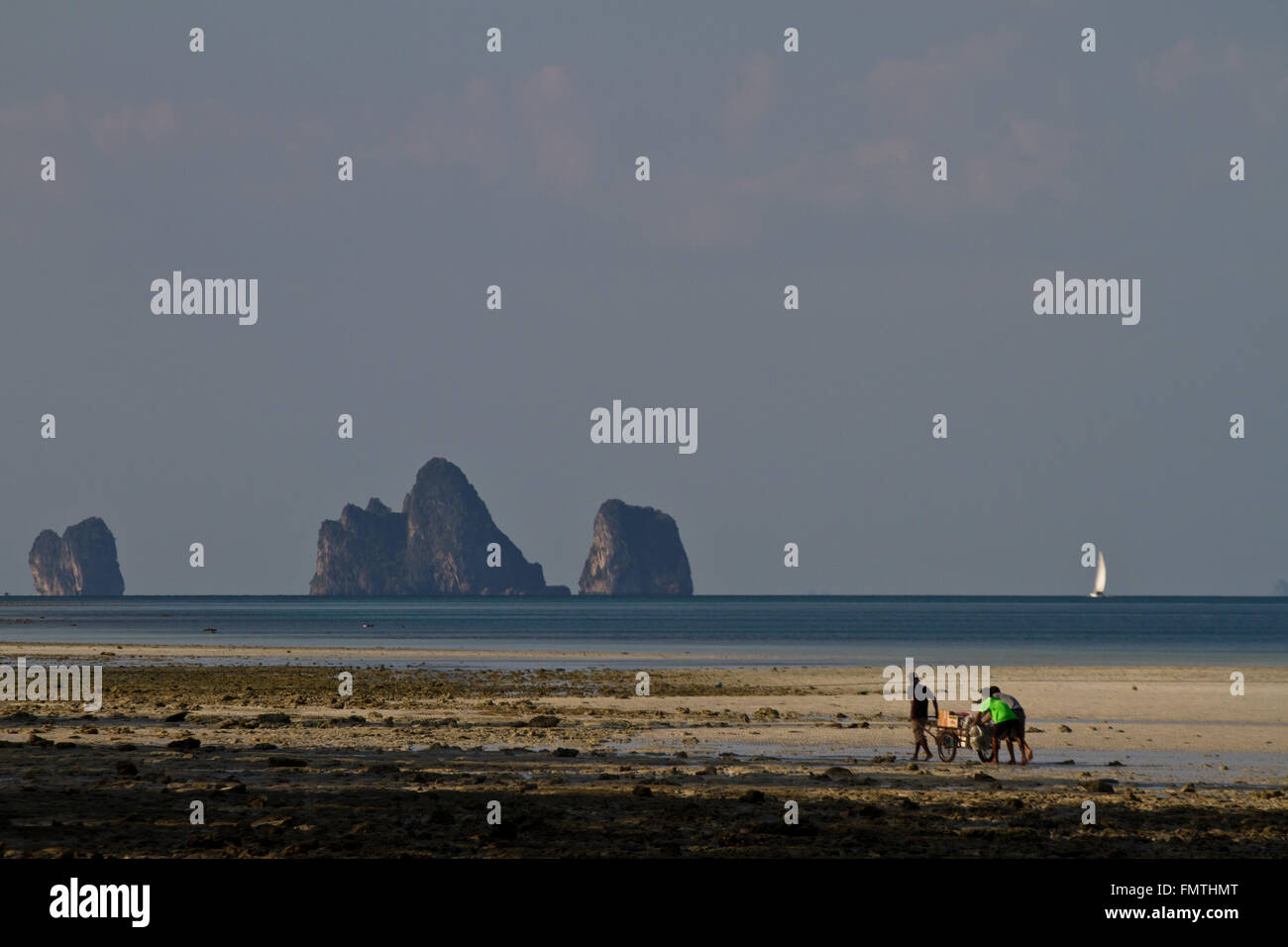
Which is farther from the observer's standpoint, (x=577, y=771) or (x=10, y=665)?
(x=10, y=665)

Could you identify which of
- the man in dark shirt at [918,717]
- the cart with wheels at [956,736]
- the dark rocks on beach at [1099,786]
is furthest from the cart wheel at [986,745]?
the dark rocks on beach at [1099,786]

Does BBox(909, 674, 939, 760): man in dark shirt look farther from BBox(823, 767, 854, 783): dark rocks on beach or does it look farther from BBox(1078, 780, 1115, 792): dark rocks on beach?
BBox(1078, 780, 1115, 792): dark rocks on beach

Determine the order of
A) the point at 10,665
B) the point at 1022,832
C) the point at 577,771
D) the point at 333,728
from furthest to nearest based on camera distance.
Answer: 1. the point at 10,665
2. the point at 333,728
3. the point at 577,771
4. the point at 1022,832

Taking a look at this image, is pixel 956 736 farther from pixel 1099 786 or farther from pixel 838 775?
pixel 1099 786

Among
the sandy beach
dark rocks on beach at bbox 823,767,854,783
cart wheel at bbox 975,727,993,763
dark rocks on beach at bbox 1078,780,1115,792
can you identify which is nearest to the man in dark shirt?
the sandy beach

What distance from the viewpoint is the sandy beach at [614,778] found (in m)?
18.8

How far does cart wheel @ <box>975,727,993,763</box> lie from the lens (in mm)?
27595

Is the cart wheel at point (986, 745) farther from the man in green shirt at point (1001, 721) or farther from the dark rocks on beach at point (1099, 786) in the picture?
the dark rocks on beach at point (1099, 786)

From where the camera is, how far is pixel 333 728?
3456 centimetres

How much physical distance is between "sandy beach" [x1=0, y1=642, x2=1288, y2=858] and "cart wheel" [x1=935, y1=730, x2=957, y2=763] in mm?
626

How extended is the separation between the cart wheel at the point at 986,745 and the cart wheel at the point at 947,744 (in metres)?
0.58
